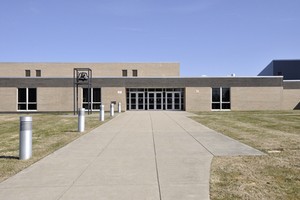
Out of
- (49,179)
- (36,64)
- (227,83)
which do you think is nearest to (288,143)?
(49,179)

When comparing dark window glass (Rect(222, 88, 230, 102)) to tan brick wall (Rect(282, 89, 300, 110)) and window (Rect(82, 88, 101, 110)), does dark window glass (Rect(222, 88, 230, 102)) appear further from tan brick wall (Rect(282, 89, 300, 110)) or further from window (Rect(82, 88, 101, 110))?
window (Rect(82, 88, 101, 110))

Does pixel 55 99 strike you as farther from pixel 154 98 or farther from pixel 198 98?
pixel 198 98

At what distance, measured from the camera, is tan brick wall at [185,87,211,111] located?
143 feet

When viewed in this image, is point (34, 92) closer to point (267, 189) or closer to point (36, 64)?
point (36, 64)

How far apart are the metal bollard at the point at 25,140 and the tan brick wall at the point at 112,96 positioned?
111 ft

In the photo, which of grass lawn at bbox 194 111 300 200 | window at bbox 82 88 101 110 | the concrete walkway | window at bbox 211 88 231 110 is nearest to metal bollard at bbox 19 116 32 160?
the concrete walkway

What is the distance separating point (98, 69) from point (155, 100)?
49.7ft

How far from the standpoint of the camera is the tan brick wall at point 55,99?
43.3 metres

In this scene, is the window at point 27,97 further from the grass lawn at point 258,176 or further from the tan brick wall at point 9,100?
the grass lawn at point 258,176

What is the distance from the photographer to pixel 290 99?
148 ft

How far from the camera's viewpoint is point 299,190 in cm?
591

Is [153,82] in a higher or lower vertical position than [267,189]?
higher

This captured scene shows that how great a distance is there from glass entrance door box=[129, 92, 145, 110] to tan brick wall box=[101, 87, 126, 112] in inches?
76.1

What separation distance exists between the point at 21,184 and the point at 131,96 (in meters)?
39.1
